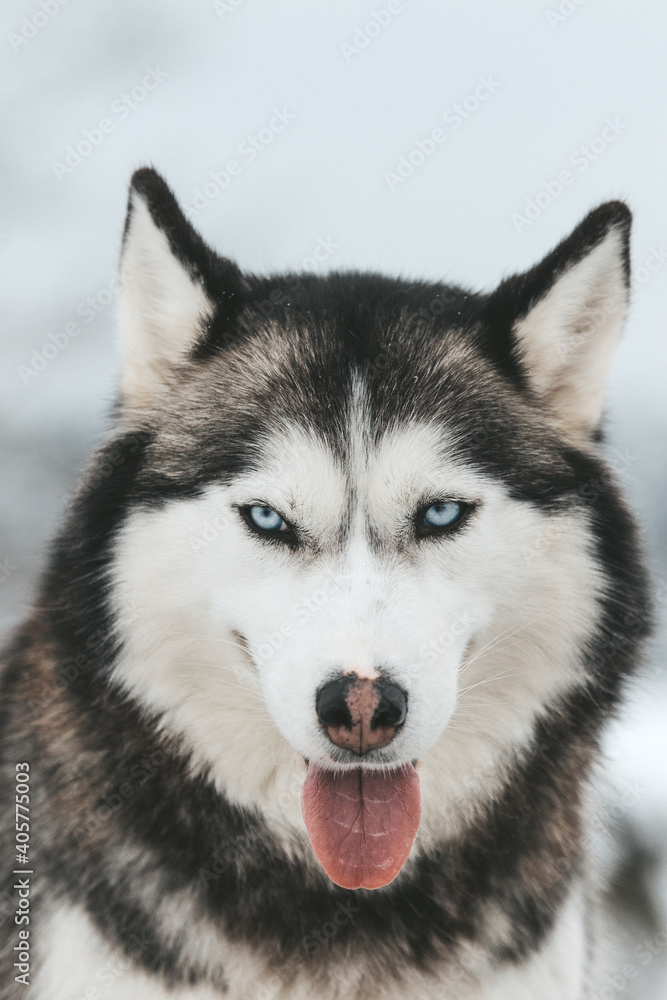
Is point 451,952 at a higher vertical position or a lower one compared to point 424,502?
lower

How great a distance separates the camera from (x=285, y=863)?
232 centimetres

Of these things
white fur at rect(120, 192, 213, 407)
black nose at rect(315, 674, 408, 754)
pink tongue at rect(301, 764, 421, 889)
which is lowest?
pink tongue at rect(301, 764, 421, 889)

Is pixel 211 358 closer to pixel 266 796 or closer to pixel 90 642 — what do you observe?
pixel 90 642

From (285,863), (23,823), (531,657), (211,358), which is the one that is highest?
(211,358)

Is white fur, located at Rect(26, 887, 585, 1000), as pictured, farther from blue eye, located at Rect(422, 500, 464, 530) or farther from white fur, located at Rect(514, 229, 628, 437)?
white fur, located at Rect(514, 229, 628, 437)

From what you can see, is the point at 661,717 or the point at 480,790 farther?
the point at 661,717

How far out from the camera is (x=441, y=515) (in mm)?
2105

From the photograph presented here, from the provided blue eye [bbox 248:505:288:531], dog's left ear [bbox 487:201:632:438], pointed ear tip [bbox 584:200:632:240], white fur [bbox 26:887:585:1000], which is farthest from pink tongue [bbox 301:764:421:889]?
pointed ear tip [bbox 584:200:632:240]

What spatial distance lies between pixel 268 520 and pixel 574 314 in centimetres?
109

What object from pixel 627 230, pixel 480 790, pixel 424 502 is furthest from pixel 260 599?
pixel 627 230

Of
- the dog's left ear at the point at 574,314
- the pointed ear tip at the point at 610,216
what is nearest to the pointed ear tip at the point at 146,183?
the dog's left ear at the point at 574,314

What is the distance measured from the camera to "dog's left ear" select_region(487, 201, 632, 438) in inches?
88.6

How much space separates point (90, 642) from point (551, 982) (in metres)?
1.67

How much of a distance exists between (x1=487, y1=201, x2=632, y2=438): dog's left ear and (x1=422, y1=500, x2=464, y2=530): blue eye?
1.76ft
